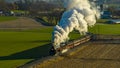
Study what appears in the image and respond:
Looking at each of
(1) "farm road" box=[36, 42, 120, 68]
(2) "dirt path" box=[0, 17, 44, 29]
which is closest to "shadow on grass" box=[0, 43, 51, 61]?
(1) "farm road" box=[36, 42, 120, 68]

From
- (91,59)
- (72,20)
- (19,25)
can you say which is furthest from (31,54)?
(19,25)

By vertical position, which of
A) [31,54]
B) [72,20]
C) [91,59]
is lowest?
[31,54]

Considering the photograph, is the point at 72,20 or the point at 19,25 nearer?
the point at 72,20

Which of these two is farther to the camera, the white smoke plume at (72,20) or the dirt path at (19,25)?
the dirt path at (19,25)

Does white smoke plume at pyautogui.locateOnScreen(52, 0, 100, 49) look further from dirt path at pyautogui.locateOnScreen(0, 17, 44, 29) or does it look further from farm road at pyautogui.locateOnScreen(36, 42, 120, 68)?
dirt path at pyautogui.locateOnScreen(0, 17, 44, 29)

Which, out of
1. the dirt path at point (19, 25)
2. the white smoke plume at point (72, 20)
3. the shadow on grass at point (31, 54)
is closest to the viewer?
the shadow on grass at point (31, 54)

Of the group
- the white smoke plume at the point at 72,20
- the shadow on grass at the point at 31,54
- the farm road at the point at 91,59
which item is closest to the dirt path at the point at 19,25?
the shadow on grass at the point at 31,54

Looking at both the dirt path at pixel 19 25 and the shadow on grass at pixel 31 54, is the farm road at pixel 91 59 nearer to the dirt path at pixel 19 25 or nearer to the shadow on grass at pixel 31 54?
the shadow on grass at pixel 31 54

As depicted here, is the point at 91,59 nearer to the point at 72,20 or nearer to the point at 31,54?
the point at 72,20
